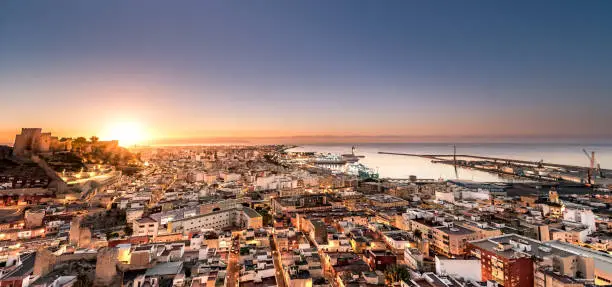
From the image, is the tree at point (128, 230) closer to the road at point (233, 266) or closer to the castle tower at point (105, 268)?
the road at point (233, 266)

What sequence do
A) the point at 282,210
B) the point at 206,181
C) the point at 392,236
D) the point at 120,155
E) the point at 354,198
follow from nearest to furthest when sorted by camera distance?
the point at 392,236, the point at 282,210, the point at 354,198, the point at 206,181, the point at 120,155

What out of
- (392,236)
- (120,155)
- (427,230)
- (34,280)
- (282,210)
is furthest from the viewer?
(120,155)

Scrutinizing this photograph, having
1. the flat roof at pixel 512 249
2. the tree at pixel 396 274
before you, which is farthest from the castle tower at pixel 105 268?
the flat roof at pixel 512 249

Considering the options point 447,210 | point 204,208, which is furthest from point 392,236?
point 204,208

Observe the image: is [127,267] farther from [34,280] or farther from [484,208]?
[484,208]

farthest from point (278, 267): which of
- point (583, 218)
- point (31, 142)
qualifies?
point (31, 142)

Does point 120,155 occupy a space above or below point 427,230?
above

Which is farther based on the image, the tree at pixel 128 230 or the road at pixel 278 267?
the tree at pixel 128 230

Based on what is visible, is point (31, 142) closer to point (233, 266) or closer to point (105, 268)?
Result: point (105, 268)

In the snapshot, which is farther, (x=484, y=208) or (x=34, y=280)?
(x=484, y=208)
